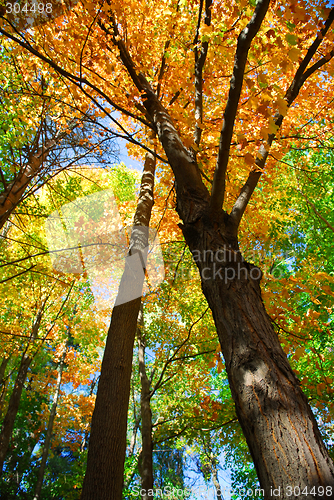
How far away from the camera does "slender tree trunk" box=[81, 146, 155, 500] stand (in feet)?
7.32

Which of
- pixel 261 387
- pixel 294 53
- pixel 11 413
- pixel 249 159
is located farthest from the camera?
pixel 11 413

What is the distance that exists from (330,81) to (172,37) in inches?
123

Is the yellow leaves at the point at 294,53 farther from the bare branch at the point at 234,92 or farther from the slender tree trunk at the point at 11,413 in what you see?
the slender tree trunk at the point at 11,413

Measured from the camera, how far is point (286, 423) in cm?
103

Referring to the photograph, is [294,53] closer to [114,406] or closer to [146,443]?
[114,406]

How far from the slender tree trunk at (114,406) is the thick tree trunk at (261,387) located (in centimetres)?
166

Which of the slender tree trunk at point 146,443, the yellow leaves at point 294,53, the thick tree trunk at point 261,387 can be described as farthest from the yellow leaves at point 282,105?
the slender tree trunk at point 146,443

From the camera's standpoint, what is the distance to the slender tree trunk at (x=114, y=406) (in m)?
2.23

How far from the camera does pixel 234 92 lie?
169 centimetres

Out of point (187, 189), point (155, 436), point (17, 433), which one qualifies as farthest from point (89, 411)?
point (187, 189)

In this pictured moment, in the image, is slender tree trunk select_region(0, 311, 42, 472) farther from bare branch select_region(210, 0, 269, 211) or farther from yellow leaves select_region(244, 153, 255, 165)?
yellow leaves select_region(244, 153, 255, 165)

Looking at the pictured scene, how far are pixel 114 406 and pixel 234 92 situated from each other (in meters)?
2.76

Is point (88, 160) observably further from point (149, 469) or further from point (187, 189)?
point (149, 469)

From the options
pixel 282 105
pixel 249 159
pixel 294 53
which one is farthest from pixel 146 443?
pixel 294 53
